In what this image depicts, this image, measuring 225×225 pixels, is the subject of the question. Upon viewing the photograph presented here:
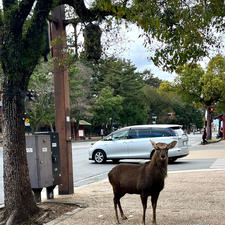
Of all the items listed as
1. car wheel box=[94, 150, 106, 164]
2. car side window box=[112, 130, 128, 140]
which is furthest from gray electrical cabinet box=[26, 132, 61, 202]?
car wheel box=[94, 150, 106, 164]

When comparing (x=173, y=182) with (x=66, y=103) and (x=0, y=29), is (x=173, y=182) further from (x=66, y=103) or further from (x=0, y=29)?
(x=0, y=29)

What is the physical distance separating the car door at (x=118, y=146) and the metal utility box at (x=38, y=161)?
32.9 feet

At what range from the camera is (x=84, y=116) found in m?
58.3

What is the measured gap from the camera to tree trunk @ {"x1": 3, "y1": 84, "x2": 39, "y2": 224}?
6887mm

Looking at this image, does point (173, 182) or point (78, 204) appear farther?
point (173, 182)

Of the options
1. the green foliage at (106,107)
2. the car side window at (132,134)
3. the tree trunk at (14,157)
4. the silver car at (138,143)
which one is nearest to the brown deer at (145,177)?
the tree trunk at (14,157)

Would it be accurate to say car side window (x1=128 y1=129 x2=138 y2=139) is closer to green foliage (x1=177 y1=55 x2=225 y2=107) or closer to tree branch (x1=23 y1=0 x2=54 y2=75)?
tree branch (x1=23 y1=0 x2=54 y2=75)

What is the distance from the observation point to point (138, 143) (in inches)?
712

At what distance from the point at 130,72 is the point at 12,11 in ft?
232

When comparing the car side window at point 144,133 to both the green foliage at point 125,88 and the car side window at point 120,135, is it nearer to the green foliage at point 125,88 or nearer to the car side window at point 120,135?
the car side window at point 120,135

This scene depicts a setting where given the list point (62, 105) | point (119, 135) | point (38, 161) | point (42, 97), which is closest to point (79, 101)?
point (42, 97)

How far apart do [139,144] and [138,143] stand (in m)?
0.07

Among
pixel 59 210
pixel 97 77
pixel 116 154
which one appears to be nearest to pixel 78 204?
pixel 59 210

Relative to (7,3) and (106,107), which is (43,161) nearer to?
(7,3)
